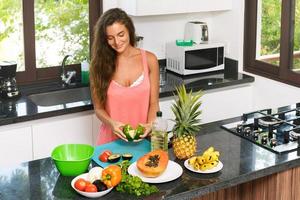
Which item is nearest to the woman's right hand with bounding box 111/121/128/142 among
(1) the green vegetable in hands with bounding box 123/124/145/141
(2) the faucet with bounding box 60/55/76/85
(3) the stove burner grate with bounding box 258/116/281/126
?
(1) the green vegetable in hands with bounding box 123/124/145/141

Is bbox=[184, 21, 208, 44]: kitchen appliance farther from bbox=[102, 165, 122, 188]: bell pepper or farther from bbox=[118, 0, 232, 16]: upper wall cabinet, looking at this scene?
bbox=[102, 165, 122, 188]: bell pepper

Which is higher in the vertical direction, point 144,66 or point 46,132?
point 144,66

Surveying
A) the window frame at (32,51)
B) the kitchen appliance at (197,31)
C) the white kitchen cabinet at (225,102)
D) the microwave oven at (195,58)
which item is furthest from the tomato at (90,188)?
the kitchen appliance at (197,31)

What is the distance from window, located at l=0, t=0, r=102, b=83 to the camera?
3959 mm

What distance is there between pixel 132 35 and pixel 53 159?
3.13ft

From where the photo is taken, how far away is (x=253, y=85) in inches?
173

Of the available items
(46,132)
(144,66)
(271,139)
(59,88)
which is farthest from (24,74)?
(271,139)

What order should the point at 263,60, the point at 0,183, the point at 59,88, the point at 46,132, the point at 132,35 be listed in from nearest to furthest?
the point at 0,183 < the point at 132,35 < the point at 46,132 < the point at 59,88 < the point at 263,60

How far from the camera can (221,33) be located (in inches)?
181

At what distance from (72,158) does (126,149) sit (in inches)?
12.4

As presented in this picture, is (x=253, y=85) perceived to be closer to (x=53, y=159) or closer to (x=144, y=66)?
(x=144, y=66)

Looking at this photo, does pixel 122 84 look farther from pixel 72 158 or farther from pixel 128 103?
pixel 72 158

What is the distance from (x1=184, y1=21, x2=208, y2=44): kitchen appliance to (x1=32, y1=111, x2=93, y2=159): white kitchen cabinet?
4.12 feet

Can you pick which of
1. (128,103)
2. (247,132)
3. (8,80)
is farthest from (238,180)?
(8,80)
